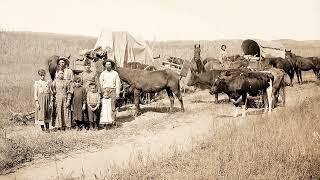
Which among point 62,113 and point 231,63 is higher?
point 231,63

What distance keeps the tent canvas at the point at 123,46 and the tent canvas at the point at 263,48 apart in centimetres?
638

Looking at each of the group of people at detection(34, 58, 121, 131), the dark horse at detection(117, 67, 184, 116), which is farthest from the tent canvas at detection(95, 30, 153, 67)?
the group of people at detection(34, 58, 121, 131)

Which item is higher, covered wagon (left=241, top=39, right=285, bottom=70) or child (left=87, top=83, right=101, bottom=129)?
covered wagon (left=241, top=39, right=285, bottom=70)

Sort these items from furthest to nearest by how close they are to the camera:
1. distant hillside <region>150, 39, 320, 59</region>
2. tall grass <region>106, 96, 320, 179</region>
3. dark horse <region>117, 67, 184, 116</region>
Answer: distant hillside <region>150, 39, 320, 59</region>, dark horse <region>117, 67, 184, 116</region>, tall grass <region>106, 96, 320, 179</region>

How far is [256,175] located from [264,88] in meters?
7.95

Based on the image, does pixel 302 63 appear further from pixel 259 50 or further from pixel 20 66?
pixel 20 66

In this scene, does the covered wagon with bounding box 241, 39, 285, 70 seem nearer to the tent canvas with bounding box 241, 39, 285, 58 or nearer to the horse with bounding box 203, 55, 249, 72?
the tent canvas with bounding box 241, 39, 285, 58

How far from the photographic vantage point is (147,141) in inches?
437

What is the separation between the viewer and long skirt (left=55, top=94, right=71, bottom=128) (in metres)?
12.7

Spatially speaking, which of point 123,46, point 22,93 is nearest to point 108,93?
point 123,46

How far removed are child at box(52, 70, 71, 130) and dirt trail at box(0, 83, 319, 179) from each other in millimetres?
1673

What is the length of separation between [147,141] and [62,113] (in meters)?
3.11

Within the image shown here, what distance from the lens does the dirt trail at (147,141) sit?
27.8ft

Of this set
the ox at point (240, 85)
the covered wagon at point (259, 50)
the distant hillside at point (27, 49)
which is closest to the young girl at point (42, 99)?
the ox at point (240, 85)
